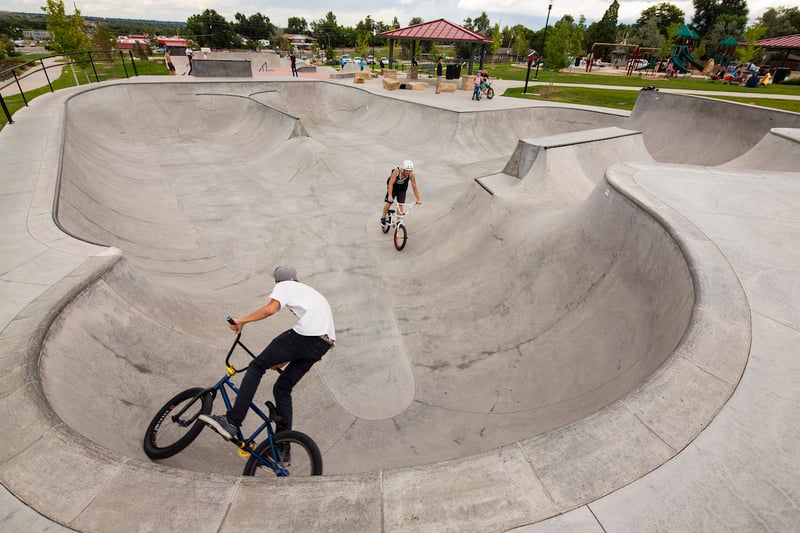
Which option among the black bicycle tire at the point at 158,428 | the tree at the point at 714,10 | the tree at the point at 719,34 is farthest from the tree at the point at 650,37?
the black bicycle tire at the point at 158,428

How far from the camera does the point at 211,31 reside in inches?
4274

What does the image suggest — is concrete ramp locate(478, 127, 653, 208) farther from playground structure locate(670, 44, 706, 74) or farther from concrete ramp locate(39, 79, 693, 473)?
playground structure locate(670, 44, 706, 74)

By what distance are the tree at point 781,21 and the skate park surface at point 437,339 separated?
87.3 metres

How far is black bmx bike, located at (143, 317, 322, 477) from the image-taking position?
3.35m

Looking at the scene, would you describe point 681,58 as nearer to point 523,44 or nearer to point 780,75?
point 780,75

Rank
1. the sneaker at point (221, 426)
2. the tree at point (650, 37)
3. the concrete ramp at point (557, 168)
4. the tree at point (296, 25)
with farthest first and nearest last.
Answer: the tree at point (296, 25)
the tree at point (650, 37)
the concrete ramp at point (557, 168)
the sneaker at point (221, 426)

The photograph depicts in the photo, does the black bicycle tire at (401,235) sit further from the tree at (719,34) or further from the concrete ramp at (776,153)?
the tree at (719,34)

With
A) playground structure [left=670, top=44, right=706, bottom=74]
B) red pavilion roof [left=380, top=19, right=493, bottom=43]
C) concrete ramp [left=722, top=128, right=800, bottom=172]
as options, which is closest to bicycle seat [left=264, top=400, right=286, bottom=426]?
concrete ramp [left=722, top=128, right=800, bottom=172]

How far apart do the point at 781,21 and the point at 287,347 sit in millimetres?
112122

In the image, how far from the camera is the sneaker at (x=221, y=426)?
127 inches

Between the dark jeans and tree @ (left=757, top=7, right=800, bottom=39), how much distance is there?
9754 cm

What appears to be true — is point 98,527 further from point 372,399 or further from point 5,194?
point 5,194

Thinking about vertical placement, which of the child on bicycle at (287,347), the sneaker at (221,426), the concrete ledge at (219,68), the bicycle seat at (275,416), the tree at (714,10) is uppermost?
the tree at (714,10)

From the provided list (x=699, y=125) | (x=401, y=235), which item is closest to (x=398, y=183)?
(x=401, y=235)
